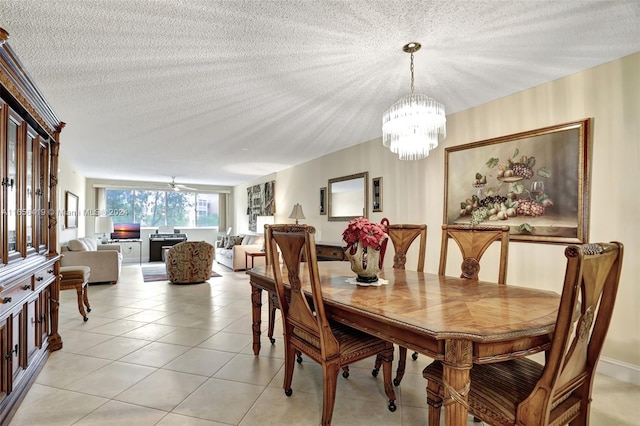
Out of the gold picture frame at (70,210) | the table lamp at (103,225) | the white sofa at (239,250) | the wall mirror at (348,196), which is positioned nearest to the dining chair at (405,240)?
the wall mirror at (348,196)

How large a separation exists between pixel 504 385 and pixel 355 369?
4.32 ft

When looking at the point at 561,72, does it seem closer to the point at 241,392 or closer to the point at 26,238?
the point at 241,392

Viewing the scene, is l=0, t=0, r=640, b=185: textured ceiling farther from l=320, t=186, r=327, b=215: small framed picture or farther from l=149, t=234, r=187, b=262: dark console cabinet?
l=149, t=234, r=187, b=262: dark console cabinet

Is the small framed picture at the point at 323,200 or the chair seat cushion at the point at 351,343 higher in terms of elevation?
the small framed picture at the point at 323,200

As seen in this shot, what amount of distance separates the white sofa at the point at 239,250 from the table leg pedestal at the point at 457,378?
601 cm

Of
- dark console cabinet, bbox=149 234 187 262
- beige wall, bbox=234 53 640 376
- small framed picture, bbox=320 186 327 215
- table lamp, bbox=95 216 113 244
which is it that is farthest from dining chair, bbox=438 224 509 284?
dark console cabinet, bbox=149 234 187 262

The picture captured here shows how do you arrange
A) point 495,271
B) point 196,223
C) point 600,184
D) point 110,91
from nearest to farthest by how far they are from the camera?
point 600,184, point 110,91, point 495,271, point 196,223

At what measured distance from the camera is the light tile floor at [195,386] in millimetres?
1855

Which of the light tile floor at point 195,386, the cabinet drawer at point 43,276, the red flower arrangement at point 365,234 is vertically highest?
the red flower arrangement at point 365,234

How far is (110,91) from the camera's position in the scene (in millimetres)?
2902

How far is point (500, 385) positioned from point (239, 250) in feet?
20.3

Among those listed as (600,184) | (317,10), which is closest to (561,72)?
(600,184)

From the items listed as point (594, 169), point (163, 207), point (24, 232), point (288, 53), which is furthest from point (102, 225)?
point (594, 169)

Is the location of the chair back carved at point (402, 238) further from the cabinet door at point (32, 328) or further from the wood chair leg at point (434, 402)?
the cabinet door at point (32, 328)
